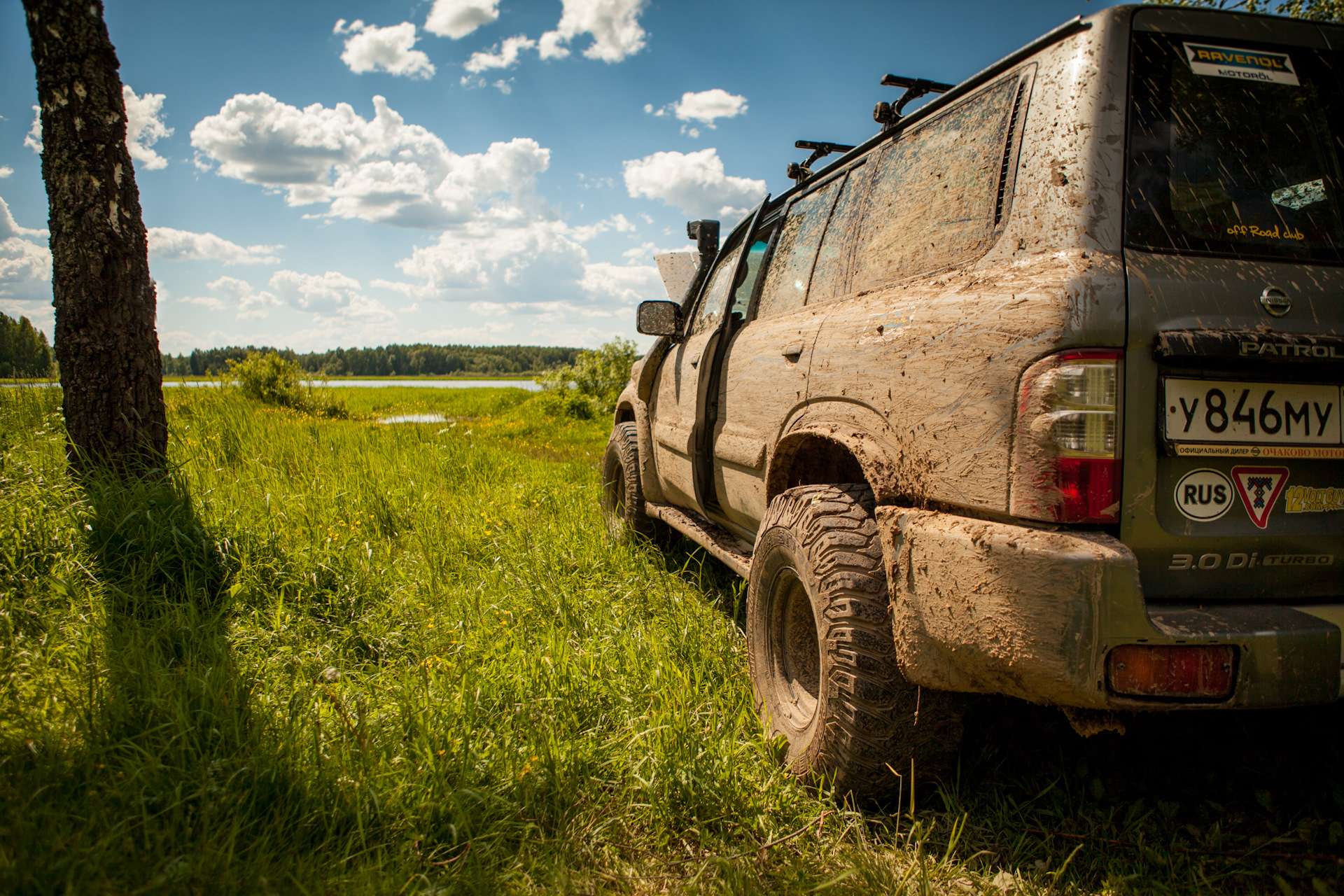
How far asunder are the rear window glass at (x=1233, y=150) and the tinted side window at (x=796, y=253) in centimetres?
117

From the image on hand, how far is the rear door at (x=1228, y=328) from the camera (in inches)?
56.6

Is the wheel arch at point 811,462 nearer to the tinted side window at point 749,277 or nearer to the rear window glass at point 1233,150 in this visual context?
the rear window glass at point 1233,150

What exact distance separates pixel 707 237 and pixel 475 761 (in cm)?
313

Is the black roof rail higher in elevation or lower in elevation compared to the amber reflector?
higher

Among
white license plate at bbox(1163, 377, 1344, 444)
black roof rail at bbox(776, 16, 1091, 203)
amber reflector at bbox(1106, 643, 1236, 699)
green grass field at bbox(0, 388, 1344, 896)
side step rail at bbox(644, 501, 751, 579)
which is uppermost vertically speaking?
black roof rail at bbox(776, 16, 1091, 203)

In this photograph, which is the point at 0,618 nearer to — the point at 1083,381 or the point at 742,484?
the point at 742,484

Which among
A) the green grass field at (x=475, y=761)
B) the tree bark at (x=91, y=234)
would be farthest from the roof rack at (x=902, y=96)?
the tree bark at (x=91, y=234)

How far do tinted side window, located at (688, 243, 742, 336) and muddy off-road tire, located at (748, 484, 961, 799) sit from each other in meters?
1.58

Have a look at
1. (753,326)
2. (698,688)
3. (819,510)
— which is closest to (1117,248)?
(819,510)

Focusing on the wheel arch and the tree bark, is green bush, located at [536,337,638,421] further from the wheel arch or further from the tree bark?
the wheel arch

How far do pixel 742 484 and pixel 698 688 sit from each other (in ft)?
2.66

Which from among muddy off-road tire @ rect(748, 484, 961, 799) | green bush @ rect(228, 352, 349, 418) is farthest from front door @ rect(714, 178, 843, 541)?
green bush @ rect(228, 352, 349, 418)

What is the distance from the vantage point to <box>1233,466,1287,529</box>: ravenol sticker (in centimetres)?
149

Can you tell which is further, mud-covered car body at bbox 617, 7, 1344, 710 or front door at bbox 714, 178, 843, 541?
front door at bbox 714, 178, 843, 541
